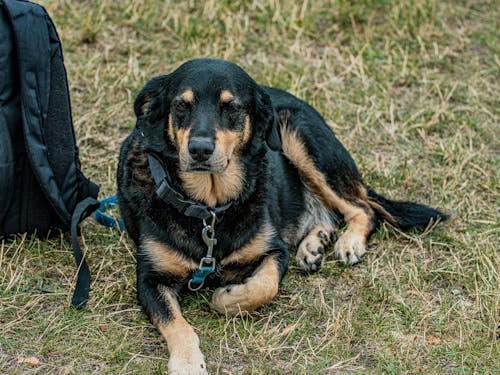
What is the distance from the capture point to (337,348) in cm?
390

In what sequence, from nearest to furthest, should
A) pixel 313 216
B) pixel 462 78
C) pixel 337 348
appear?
pixel 337 348
pixel 313 216
pixel 462 78

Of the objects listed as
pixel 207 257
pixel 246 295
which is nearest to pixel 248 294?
pixel 246 295

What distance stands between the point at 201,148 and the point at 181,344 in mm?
950

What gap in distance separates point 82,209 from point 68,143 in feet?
1.42

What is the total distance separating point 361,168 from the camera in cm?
583

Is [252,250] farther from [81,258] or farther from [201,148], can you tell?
[81,258]

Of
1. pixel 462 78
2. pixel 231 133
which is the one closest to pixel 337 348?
pixel 231 133

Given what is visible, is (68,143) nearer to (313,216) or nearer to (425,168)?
(313,216)

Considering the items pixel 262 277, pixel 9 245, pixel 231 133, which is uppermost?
pixel 231 133

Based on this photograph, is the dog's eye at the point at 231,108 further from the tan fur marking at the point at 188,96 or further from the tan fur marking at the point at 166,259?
the tan fur marking at the point at 166,259

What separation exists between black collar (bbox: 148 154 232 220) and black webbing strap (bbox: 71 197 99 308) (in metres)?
0.65

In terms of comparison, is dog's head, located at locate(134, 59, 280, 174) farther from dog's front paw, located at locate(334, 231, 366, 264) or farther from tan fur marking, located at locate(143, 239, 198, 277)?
dog's front paw, located at locate(334, 231, 366, 264)

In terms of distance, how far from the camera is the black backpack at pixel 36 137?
4461 mm

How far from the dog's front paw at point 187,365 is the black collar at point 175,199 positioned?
0.79m
